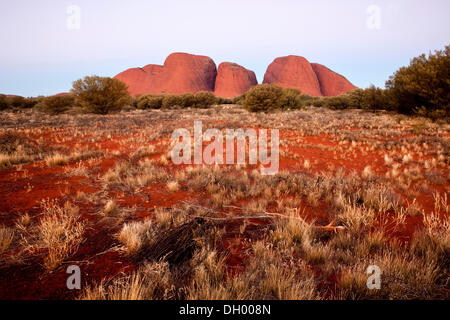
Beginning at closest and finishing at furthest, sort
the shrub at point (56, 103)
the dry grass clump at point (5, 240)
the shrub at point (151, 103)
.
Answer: the dry grass clump at point (5, 240)
the shrub at point (56, 103)
the shrub at point (151, 103)

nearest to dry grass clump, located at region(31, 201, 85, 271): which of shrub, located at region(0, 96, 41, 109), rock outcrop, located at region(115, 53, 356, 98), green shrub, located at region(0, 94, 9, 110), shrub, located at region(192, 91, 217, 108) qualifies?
shrub, located at region(192, 91, 217, 108)

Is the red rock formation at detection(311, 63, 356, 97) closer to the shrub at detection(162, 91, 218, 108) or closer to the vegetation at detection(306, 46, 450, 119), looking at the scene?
the shrub at detection(162, 91, 218, 108)

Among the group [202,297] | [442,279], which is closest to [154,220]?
[202,297]

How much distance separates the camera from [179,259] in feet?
7.64

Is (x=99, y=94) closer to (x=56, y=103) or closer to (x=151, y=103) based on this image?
(x=56, y=103)

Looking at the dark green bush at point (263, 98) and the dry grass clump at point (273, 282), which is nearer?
the dry grass clump at point (273, 282)

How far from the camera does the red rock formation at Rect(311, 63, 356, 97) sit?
90.9 metres

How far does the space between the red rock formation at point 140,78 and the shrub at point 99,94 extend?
7902 cm

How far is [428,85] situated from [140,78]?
109425 millimetres

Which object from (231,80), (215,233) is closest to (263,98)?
(215,233)

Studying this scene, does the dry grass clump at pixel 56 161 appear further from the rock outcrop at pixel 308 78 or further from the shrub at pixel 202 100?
the rock outcrop at pixel 308 78

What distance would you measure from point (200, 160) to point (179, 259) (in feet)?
18.0

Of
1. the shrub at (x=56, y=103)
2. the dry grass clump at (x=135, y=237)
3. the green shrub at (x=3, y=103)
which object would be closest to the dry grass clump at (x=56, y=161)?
the dry grass clump at (x=135, y=237)

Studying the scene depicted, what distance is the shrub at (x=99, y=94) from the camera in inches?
893
